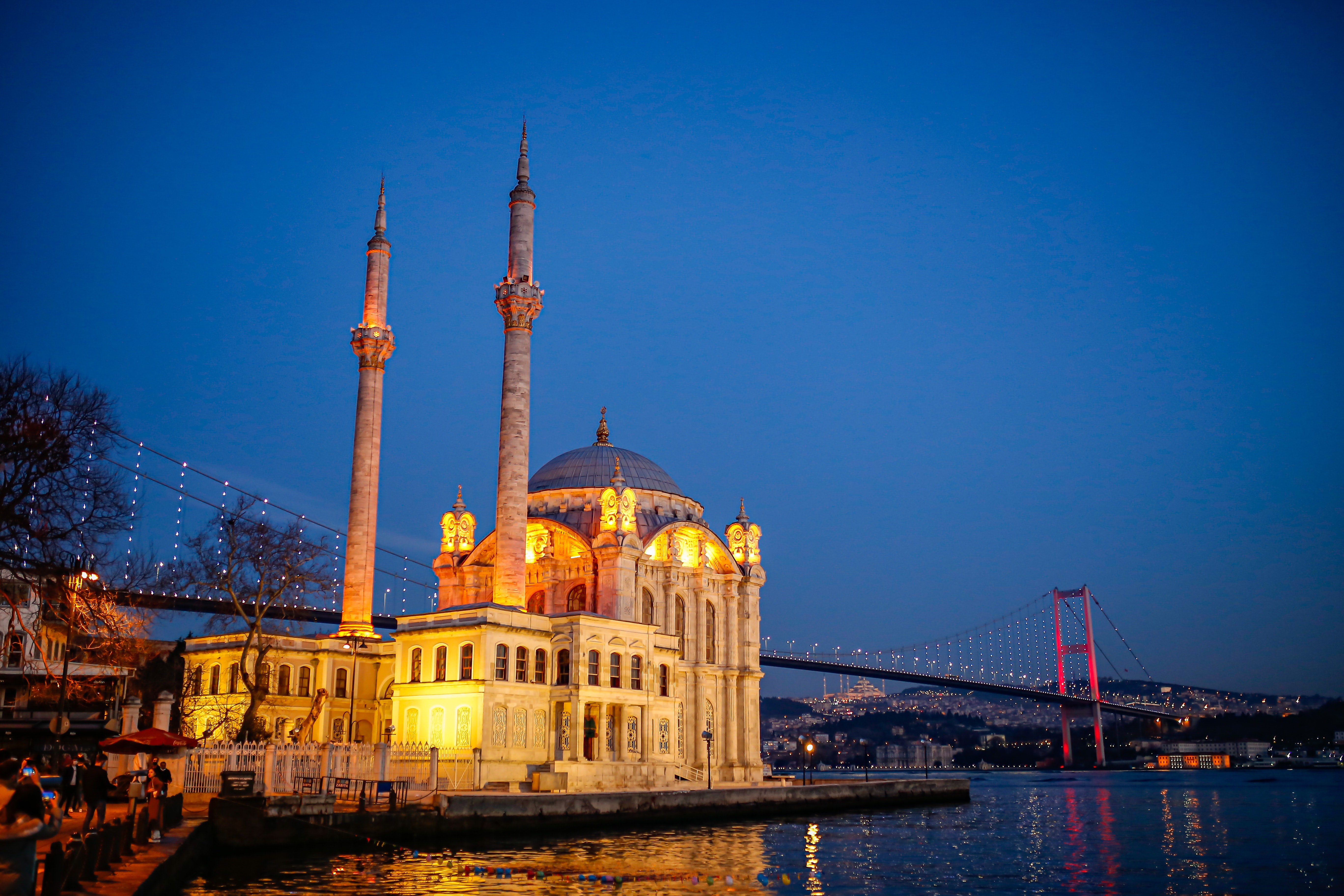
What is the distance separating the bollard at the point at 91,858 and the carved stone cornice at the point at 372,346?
32.0 metres

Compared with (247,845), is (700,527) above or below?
above

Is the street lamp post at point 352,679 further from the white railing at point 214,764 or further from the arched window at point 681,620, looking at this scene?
the arched window at point 681,620

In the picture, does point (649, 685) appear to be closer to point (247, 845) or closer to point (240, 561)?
point (240, 561)

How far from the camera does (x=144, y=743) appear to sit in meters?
23.5

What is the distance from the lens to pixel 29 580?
69.3 ft

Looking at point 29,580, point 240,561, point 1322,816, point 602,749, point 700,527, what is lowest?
point 1322,816

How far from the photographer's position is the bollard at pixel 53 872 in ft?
36.9

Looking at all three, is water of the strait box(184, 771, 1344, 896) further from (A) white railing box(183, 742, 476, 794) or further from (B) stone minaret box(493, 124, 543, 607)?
(B) stone minaret box(493, 124, 543, 607)

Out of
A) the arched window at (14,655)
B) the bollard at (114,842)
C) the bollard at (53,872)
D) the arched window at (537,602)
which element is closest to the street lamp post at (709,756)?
the arched window at (537,602)

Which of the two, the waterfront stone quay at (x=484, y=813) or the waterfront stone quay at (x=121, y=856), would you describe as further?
the waterfront stone quay at (x=484, y=813)

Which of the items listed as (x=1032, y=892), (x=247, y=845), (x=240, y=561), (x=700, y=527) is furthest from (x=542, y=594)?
(x=1032, y=892)

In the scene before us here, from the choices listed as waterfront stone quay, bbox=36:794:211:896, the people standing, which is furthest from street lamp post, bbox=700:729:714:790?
the people standing

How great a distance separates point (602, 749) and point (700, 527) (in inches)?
597

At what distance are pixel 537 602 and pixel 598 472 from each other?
24.9 ft
